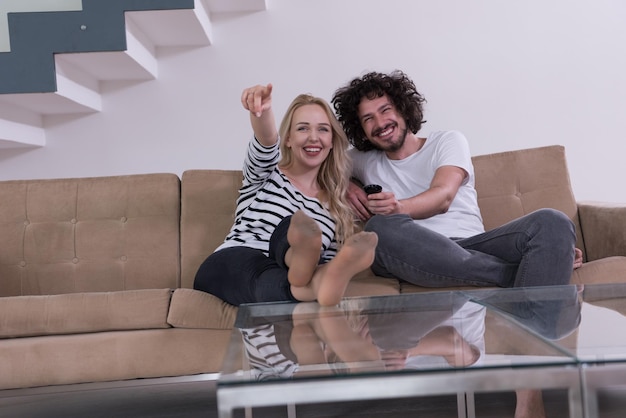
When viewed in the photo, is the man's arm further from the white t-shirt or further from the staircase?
the staircase

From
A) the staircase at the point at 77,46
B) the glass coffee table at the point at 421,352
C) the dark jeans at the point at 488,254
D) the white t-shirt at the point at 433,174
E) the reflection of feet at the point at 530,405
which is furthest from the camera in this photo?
the staircase at the point at 77,46

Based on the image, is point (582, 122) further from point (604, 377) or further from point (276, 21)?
point (604, 377)

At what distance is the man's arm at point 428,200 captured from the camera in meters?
2.34

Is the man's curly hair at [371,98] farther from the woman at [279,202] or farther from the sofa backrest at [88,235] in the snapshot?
the sofa backrest at [88,235]

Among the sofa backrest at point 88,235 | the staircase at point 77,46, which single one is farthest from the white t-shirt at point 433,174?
the staircase at point 77,46

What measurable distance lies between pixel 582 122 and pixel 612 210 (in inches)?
46.4

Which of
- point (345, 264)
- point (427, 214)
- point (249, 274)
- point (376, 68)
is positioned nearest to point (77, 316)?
point (249, 274)

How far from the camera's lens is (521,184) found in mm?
2824

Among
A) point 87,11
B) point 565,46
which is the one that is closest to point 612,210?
point 565,46

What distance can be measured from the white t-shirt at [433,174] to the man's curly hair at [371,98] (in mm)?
70

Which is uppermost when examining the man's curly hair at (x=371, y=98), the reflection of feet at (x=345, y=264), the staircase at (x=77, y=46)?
the staircase at (x=77, y=46)

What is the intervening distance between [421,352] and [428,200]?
1.33 m

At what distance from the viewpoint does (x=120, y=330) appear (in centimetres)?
211

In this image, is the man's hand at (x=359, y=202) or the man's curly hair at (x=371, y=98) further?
the man's curly hair at (x=371, y=98)
